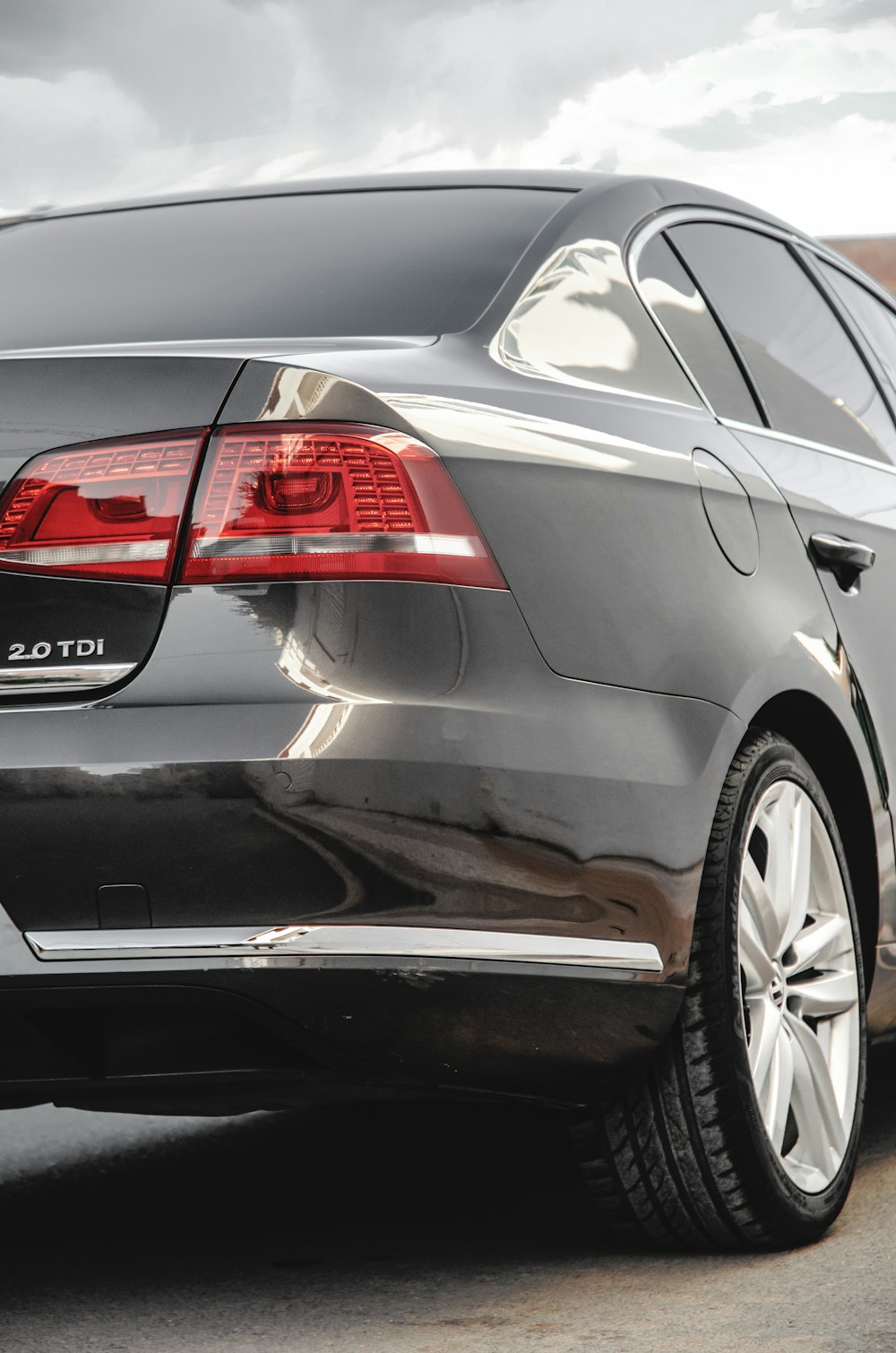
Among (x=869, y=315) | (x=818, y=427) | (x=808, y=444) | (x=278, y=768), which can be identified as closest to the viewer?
(x=278, y=768)

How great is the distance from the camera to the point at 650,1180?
264 cm

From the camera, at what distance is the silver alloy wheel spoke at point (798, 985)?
2.73 meters

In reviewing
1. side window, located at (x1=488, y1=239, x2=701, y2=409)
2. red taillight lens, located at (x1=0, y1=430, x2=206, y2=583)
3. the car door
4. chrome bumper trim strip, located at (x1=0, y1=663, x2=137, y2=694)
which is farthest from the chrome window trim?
chrome bumper trim strip, located at (x1=0, y1=663, x2=137, y2=694)

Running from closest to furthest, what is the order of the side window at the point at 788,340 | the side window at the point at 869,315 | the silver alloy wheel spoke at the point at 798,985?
the silver alloy wheel spoke at the point at 798,985 → the side window at the point at 788,340 → the side window at the point at 869,315

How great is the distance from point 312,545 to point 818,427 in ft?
5.10

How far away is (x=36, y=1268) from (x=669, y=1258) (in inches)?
37.6

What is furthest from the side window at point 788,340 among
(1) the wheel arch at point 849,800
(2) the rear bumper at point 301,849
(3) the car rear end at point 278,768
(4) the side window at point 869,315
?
(2) the rear bumper at point 301,849

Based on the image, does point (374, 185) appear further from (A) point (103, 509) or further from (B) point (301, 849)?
(B) point (301, 849)

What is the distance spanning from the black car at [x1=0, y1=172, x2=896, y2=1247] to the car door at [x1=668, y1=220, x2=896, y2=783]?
131 millimetres

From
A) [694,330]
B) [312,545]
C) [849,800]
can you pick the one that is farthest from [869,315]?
[312,545]

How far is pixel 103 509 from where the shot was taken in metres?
2.26

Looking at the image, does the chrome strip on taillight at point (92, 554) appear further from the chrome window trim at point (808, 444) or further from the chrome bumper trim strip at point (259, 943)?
the chrome window trim at point (808, 444)

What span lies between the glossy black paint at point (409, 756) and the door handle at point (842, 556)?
1.32 ft

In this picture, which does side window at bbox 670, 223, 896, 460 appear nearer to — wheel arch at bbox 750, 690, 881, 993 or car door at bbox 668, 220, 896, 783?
car door at bbox 668, 220, 896, 783
